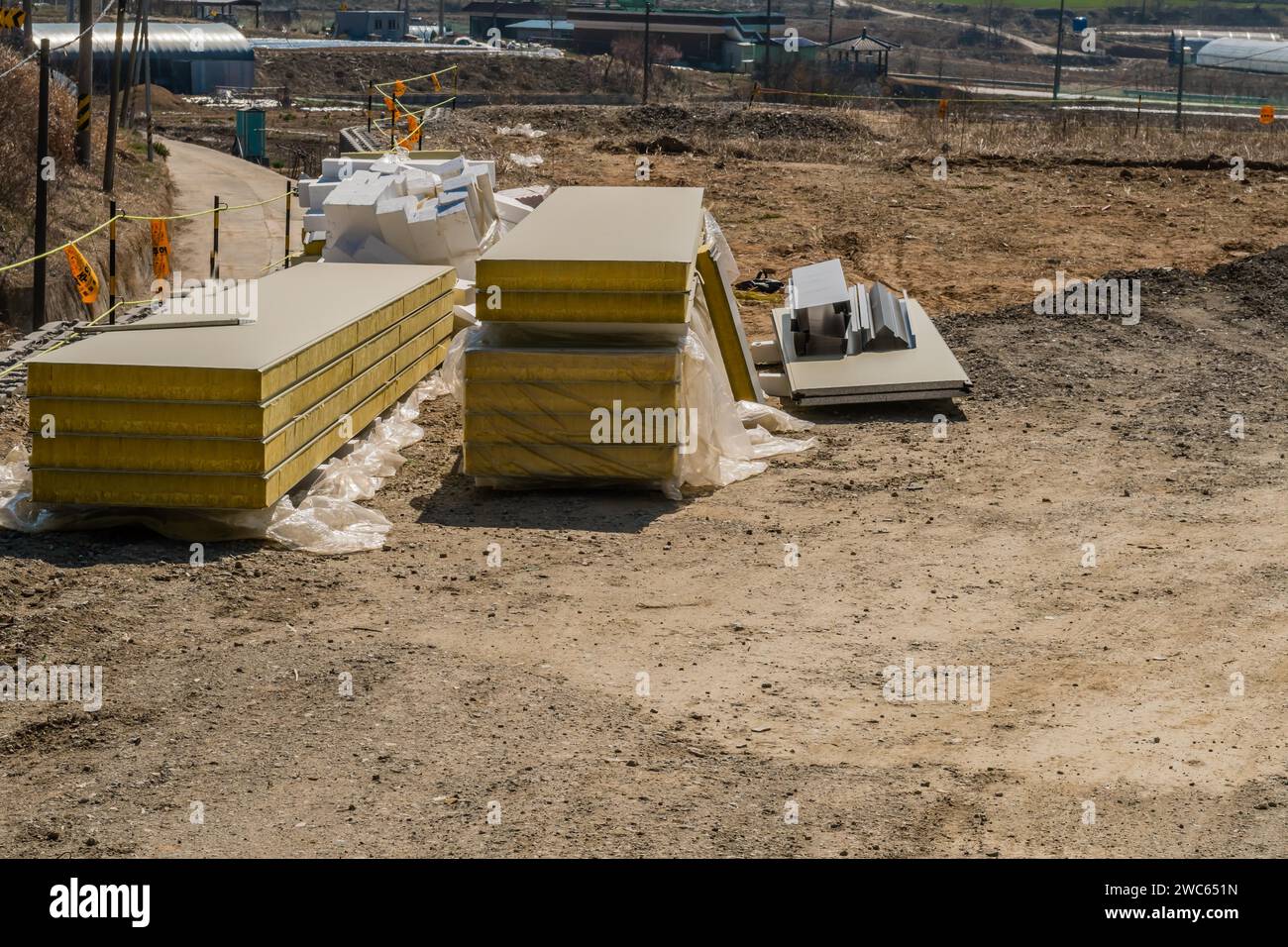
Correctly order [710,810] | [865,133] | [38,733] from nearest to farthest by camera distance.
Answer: [710,810] → [38,733] → [865,133]

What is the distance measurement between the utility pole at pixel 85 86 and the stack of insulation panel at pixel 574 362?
14345 millimetres

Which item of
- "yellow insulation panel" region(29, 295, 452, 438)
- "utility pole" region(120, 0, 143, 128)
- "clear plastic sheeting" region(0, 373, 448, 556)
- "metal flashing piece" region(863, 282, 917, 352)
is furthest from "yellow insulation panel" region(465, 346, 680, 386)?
"utility pole" region(120, 0, 143, 128)

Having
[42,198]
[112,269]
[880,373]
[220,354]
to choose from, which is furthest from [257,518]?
[42,198]

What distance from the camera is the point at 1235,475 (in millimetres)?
10891

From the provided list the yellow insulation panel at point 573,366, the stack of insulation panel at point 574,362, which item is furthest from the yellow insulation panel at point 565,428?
the yellow insulation panel at point 573,366

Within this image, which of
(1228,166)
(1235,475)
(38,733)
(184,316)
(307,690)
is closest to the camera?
(38,733)

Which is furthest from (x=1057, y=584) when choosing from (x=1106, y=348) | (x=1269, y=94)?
(x=1269, y=94)

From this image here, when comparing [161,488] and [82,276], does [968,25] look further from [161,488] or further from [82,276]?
[161,488]

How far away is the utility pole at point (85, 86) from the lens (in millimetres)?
21922

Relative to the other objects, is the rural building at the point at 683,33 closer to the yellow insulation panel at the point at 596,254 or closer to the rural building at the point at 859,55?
the rural building at the point at 859,55

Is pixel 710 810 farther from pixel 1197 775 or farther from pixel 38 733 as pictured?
pixel 38 733

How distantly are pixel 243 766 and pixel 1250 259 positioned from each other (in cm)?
1602

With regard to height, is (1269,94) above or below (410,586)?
above

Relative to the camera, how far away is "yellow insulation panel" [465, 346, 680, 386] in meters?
10.1
